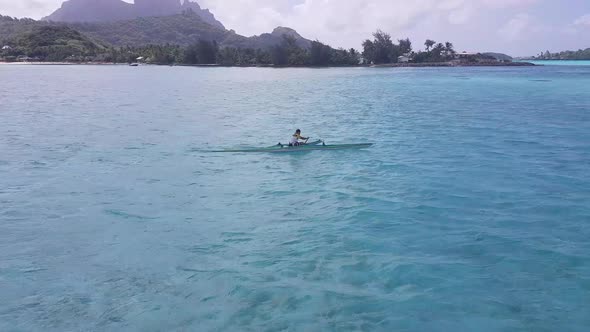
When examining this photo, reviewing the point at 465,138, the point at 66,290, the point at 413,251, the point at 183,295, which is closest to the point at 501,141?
the point at 465,138

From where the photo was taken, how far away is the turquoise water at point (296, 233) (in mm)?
10703

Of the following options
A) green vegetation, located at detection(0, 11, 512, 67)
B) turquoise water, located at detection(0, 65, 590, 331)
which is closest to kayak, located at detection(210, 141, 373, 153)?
turquoise water, located at detection(0, 65, 590, 331)

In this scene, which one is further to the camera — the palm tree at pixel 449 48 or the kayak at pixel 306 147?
the palm tree at pixel 449 48

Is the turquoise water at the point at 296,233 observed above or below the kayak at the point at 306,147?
below

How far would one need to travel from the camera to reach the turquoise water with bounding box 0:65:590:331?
10.7 metres

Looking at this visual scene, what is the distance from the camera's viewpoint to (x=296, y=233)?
591 inches

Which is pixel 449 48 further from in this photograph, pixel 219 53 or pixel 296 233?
pixel 296 233

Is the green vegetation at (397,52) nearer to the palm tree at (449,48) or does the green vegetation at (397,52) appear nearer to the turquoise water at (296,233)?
the palm tree at (449,48)

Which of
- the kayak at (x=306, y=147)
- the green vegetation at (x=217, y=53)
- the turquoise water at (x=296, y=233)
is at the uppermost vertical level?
the green vegetation at (x=217, y=53)

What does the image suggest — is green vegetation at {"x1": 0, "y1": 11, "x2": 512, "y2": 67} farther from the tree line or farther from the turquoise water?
the turquoise water

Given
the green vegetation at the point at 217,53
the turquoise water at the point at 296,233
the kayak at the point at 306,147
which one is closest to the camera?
the turquoise water at the point at 296,233

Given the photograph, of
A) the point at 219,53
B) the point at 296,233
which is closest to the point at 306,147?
the point at 296,233

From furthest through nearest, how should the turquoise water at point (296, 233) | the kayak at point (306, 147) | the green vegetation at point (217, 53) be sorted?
1. the green vegetation at point (217, 53)
2. the kayak at point (306, 147)
3. the turquoise water at point (296, 233)

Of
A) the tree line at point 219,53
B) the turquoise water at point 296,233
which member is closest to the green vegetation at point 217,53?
the tree line at point 219,53
